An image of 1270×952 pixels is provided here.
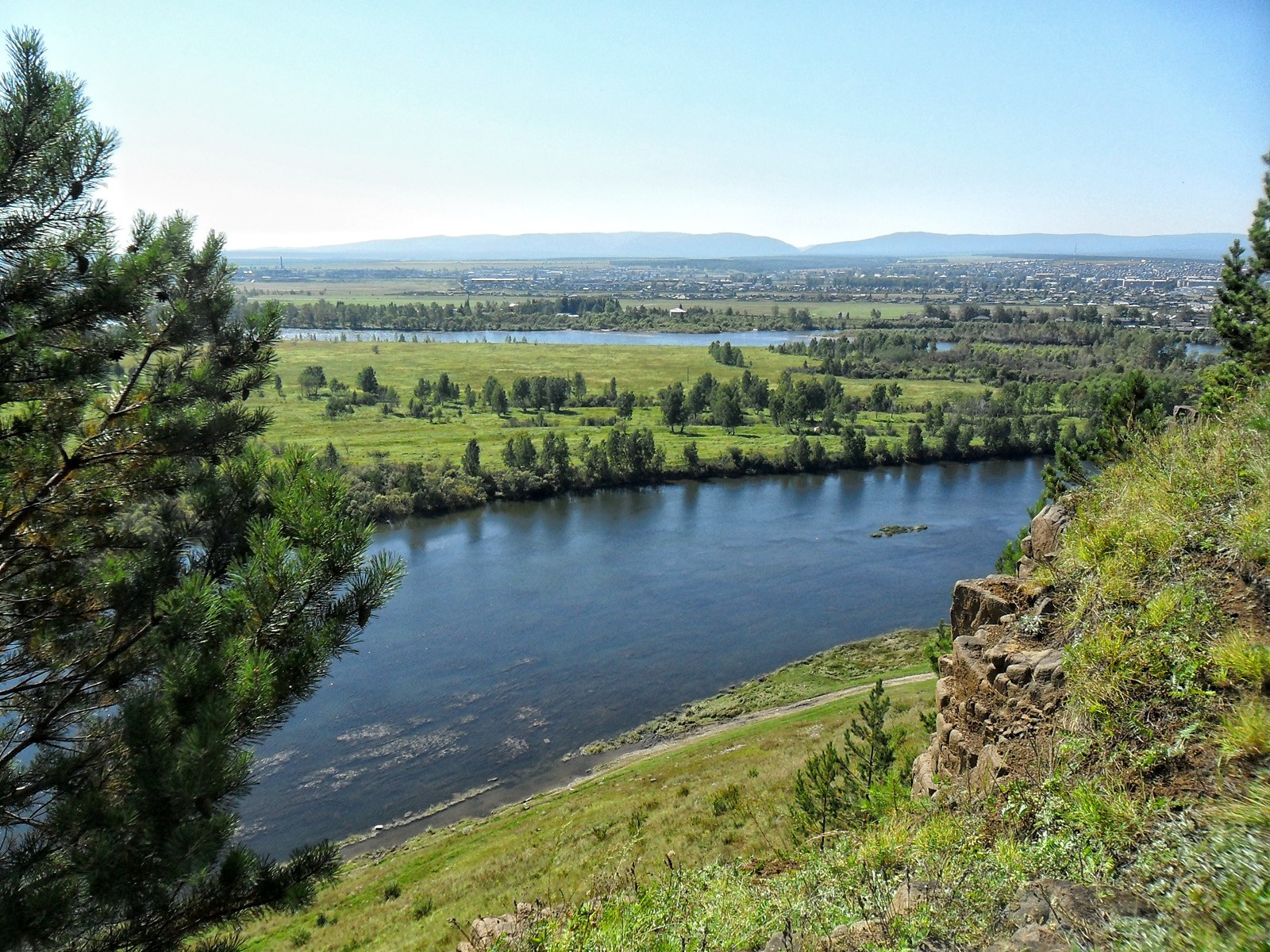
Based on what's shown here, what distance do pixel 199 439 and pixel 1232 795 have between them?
7036 mm

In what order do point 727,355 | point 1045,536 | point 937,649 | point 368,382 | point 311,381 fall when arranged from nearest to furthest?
point 1045,536, point 937,649, point 368,382, point 311,381, point 727,355

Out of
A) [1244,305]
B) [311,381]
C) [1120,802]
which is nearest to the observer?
[1120,802]

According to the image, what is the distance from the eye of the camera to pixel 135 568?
565 cm

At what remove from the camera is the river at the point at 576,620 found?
22812 millimetres

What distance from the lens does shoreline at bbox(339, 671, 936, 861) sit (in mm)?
19953

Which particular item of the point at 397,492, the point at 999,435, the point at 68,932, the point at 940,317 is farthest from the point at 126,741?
the point at 940,317

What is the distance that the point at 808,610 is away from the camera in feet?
109

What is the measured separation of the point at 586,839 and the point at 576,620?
1662 cm

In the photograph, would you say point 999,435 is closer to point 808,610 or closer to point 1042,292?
point 808,610

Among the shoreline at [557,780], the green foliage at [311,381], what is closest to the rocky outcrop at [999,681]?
the shoreline at [557,780]

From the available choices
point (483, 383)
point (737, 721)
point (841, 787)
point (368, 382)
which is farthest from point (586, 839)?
point (483, 383)

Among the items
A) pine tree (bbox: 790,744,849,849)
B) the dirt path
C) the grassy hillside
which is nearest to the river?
the dirt path

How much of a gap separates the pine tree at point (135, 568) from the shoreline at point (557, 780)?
51.5 feet

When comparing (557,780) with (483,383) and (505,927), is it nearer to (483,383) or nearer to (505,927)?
(505,927)
